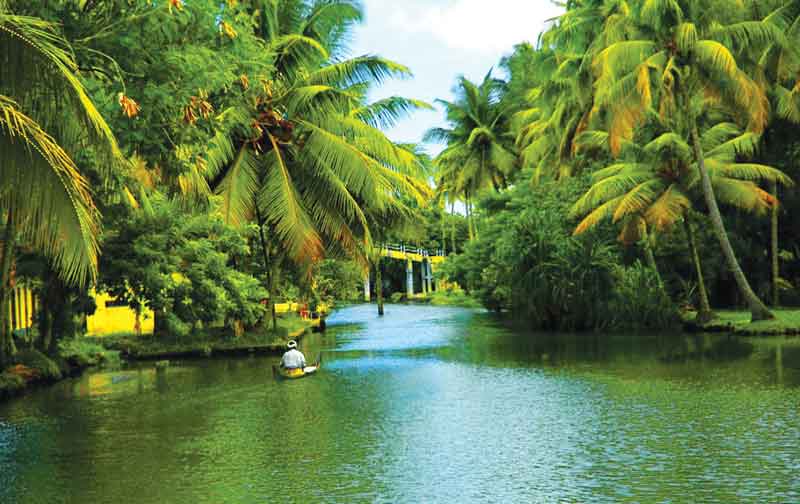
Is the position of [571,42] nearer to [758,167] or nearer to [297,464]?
[758,167]

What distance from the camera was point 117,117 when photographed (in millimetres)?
11273

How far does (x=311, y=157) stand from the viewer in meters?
25.0

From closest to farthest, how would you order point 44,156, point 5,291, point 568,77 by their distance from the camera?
point 44,156 < point 5,291 < point 568,77

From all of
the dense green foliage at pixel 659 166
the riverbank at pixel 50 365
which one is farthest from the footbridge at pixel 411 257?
the riverbank at pixel 50 365

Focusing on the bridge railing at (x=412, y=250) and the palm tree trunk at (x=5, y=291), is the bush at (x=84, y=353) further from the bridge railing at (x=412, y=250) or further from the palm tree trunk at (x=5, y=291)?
the bridge railing at (x=412, y=250)

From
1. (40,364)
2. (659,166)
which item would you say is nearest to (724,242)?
(659,166)

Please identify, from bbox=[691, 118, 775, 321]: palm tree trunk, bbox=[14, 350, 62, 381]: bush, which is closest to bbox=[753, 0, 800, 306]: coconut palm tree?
bbox=[691, 118, 775, 321]: palm tree trunk

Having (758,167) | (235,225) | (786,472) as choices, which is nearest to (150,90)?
(786,472)

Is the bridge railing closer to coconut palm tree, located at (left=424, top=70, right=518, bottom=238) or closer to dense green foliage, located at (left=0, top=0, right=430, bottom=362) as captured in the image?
coconut palm tree, located at (left=424, top=70, right=518, bottom=238)

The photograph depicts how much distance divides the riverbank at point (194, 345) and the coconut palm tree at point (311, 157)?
8.43 feet

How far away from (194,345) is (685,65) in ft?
52.5

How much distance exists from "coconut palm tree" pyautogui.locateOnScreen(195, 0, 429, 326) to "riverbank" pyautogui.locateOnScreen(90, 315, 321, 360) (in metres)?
2.57

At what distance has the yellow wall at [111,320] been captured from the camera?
30766 mm

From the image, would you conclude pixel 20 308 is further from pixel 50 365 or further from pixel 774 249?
pixel 774 249
